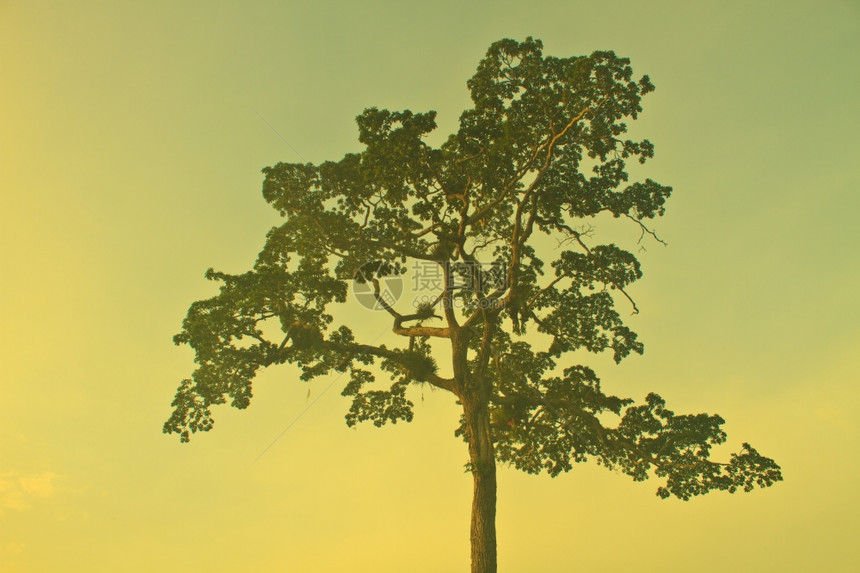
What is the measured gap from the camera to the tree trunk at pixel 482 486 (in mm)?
13398

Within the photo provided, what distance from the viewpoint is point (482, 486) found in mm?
14008

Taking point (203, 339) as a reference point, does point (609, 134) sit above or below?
above

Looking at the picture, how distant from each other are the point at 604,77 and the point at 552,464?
10429mm

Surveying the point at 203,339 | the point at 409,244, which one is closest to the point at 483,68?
the point at 409,244

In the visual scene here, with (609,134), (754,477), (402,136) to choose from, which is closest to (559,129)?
(609,134)

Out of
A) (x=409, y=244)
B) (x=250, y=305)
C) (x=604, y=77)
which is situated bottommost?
(x=250, y=305)

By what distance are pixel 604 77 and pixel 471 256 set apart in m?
5.68

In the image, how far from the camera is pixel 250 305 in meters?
13.8

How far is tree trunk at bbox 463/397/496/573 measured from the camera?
44.0 ft

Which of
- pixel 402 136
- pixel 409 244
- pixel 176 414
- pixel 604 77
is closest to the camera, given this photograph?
pixel 604 77

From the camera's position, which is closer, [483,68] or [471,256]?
[483,68]

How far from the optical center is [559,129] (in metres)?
13.0

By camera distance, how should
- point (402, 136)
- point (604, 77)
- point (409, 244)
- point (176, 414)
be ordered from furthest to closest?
point (409, 244) < point (176, 414) < point (402, 136) < point (604, 77)

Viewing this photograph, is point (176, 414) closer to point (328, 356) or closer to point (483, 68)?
point (328, 356)
